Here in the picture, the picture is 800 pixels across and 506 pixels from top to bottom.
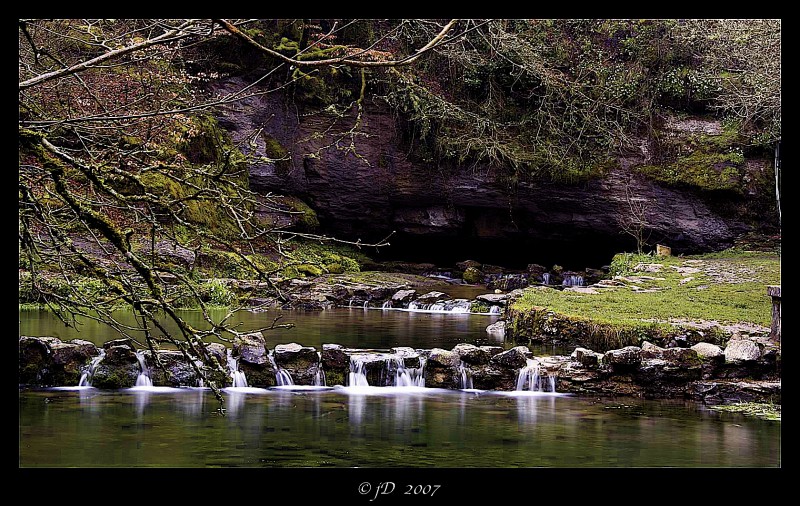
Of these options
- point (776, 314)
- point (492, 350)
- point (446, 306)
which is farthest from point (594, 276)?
point (492, 350)

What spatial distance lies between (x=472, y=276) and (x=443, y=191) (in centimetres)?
291

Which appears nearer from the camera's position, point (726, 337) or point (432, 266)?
point (726, 337)

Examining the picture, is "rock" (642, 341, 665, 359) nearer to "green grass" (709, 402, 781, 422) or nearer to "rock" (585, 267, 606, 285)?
"green grass" (709, 402, 781, 422)

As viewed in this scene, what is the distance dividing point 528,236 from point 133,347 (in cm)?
1569

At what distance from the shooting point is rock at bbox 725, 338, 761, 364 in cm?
761

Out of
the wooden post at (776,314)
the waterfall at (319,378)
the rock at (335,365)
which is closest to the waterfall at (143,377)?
the waterfall at (319,378)

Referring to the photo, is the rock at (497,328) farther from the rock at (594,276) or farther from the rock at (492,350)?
the rock at (594,276)

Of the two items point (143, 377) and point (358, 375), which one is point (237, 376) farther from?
point (358, 375)

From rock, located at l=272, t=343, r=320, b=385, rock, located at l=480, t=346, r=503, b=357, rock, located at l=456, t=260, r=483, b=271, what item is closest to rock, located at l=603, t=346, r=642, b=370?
rock, located at l=480, t=346, r=503, b=357

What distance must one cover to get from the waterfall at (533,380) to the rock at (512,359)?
63 mm

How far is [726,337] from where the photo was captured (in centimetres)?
841

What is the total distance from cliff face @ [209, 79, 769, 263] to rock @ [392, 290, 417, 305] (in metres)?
5.85
